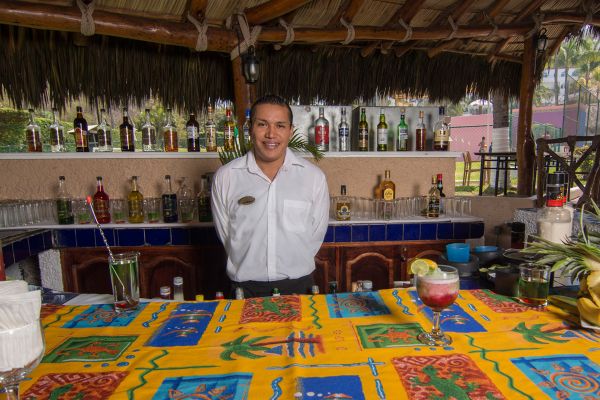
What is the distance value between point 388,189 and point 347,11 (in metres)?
1.54

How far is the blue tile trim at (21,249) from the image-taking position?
251cm

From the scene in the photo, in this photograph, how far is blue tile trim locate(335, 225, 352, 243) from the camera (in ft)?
10.1

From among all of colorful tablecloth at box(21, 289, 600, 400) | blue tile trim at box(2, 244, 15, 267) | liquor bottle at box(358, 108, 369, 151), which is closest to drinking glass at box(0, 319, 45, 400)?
colorful tablecloth at box(21, 289, 600, 400)

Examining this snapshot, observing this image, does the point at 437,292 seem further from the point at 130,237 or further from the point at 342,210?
the point at 130,237

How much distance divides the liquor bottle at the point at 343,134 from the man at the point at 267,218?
1289 mm

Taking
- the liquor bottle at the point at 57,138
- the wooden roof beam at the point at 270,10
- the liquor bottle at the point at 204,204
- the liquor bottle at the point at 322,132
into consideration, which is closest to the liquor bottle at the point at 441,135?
the liquor bottle at the point at 322,132

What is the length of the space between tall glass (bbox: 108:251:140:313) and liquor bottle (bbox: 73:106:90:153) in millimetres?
2363

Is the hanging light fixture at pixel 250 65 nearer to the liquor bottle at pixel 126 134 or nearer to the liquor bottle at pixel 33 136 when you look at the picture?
the liquor bottle at pixel 126 134

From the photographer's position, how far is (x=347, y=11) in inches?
129

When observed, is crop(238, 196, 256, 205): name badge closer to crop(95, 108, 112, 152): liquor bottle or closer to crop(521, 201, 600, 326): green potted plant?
crop(521, 201, 600, 326): green potted plant

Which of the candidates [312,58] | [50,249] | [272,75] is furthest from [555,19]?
[50,249]

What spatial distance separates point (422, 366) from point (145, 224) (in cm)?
257

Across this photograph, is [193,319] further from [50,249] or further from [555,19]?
[555,19]

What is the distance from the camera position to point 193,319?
122cm
